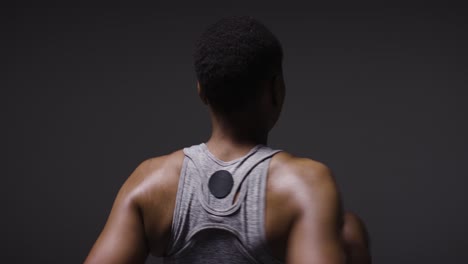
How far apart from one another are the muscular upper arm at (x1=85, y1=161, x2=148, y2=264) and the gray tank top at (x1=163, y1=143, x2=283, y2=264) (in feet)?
0.22

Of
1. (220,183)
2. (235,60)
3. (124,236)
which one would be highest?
(235,60)

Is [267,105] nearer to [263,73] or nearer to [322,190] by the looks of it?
[263,73]

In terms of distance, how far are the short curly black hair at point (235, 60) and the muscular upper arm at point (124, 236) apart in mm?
261

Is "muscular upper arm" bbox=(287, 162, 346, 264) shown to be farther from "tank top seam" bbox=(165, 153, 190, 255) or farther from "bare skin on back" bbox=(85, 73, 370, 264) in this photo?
"tank top seam" bbox=(165, 153, 190, 255)

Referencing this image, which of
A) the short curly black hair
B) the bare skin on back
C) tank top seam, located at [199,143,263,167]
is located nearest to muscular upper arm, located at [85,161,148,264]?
the bare skin on back

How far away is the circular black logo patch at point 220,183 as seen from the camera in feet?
4.91

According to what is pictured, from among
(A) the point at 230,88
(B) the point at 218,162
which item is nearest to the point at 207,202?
(B) the point at 218,162

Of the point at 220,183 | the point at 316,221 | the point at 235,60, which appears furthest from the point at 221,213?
the point at 235,60

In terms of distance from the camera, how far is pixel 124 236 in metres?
1.53

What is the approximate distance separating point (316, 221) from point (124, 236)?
0.39 meters

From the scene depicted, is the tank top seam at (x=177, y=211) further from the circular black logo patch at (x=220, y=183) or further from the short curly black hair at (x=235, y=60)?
the short curly black hair at (x=235, y=60)

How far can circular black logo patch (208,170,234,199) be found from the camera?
150 cm

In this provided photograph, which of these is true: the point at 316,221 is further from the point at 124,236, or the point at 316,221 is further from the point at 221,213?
the point at 124,236

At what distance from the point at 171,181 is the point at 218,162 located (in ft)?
0.35
